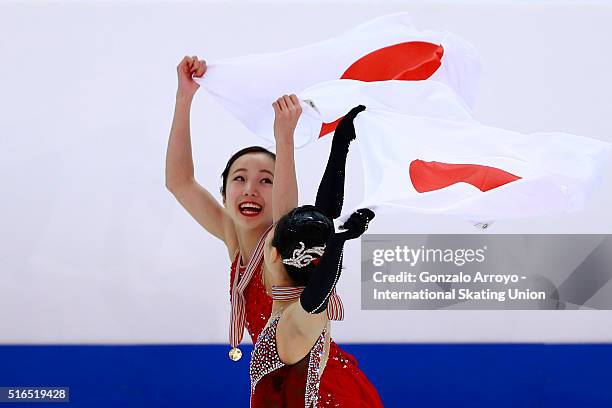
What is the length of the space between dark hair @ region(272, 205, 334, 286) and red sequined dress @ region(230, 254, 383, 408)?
51 centimetres

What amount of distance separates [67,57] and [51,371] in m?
1.53

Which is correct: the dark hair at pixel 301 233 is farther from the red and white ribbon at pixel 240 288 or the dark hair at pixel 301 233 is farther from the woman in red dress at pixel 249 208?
the red and white ribbon at pixel 240 288

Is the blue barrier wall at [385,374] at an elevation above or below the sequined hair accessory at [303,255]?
above

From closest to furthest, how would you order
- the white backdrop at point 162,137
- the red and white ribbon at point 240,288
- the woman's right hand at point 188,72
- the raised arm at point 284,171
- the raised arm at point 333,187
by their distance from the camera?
the raised arm at point 333,187, the raised arm at point 284,171, the red and white ribbon at point 240,288, the woman's right hand at point 188,72, the white backdrop at point 162,137

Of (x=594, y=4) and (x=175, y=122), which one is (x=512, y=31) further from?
(x=175, y=122)

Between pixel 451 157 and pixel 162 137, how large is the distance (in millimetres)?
1789

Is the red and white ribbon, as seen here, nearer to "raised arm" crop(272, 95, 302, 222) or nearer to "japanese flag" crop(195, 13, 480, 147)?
"raised arm" crop(272, 95, 302, 222)

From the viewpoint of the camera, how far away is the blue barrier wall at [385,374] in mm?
4277

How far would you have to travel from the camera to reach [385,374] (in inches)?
169

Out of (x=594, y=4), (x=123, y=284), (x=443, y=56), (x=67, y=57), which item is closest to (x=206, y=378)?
(x=123, y=284)

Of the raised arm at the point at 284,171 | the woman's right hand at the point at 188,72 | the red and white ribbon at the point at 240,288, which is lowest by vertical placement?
the red and white ribbon at the point at 240,288

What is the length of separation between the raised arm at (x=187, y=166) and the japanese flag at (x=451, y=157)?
17.9 inches

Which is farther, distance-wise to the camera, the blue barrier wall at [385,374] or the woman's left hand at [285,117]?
the blue barrier wall at [385,374]

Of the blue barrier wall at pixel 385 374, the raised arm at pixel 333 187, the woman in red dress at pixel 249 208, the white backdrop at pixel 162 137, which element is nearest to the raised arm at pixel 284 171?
the woman in red dress at pixel 249 208
